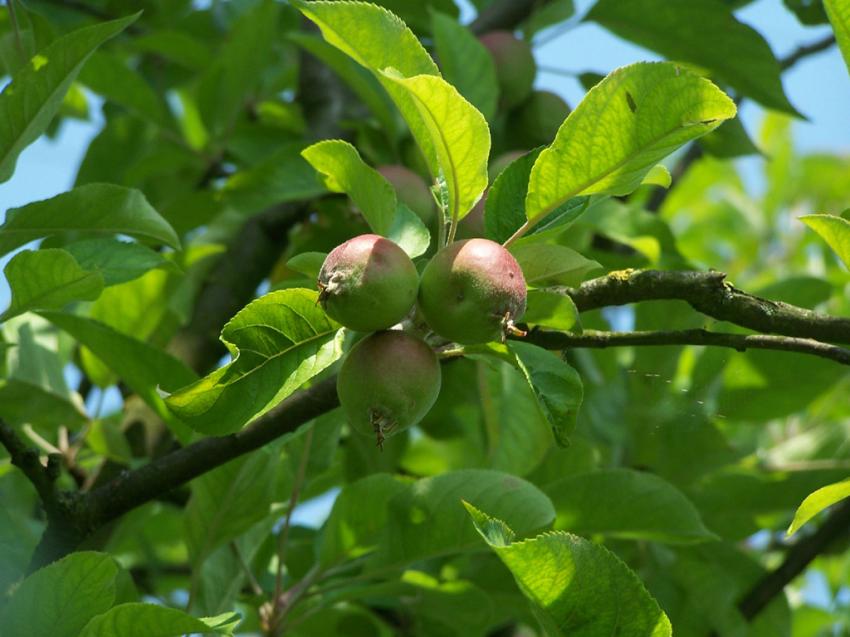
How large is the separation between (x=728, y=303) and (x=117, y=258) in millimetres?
736

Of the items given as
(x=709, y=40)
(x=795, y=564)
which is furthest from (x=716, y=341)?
(x=709, y=40)

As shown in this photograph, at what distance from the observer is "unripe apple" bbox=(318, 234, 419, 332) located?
1013 millimetres

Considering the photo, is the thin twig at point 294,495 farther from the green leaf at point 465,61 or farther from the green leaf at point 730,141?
the green leaf at point 730,141

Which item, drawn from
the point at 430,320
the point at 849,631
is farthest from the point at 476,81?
the point at 849,631

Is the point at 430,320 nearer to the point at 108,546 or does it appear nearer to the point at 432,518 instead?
the point at 432,518

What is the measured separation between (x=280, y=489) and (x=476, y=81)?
0.73 m

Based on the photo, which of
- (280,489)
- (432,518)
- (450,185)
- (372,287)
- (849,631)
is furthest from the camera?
(849,631)

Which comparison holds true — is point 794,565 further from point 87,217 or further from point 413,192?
point 87,217

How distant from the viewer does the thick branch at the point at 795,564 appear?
189 cm

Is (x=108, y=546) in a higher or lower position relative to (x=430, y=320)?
lower

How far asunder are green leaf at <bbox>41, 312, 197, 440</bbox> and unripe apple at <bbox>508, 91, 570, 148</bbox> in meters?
0.92

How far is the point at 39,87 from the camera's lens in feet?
4.19

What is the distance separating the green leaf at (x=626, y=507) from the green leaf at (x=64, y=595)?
2.28 feet

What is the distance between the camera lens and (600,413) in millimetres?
2250
